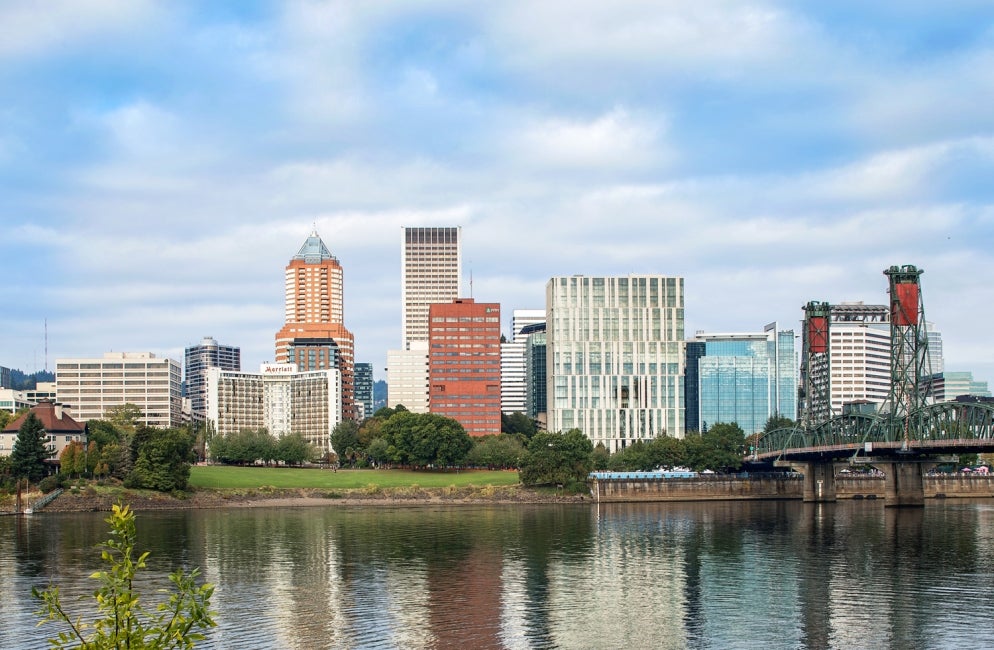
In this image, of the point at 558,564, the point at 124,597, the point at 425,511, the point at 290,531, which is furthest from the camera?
the point at 425,511

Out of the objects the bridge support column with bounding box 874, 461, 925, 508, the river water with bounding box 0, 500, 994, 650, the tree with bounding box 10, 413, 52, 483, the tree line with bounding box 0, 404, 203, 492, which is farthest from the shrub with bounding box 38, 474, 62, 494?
the bridge support column with bounding box 874, 461, 925, 508

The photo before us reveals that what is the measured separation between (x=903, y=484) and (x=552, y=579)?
410 ft

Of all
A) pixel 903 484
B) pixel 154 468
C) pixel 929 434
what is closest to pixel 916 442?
pixel 929 434

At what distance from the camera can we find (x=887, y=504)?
196625mm

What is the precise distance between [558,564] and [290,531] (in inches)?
2063

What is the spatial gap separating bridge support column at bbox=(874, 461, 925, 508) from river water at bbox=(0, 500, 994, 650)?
3402cm

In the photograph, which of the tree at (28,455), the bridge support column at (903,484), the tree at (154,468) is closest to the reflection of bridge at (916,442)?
the bridge support column at (903,484)

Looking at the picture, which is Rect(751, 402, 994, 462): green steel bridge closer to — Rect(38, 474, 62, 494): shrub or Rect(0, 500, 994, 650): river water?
Rect(0, 500, 994, 650): river water

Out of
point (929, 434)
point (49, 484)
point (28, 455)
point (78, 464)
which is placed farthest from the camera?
point (78, 464)

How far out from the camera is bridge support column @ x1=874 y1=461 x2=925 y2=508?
196 metres

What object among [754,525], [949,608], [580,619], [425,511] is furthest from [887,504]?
[580,619]

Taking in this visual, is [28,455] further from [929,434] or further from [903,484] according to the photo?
[903,484]

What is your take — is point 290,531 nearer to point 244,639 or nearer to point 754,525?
point 754,525

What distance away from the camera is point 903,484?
197500mm
